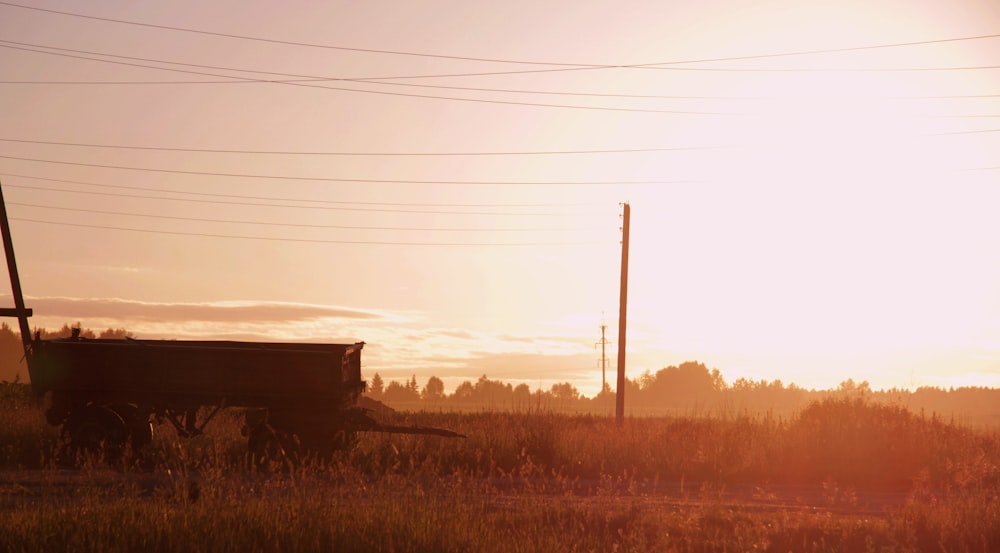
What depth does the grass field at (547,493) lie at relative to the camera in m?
10.0

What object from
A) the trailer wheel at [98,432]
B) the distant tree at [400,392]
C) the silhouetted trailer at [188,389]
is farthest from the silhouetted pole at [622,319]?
the distant tree at [400,392]

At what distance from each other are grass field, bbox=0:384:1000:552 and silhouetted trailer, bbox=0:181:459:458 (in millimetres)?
843

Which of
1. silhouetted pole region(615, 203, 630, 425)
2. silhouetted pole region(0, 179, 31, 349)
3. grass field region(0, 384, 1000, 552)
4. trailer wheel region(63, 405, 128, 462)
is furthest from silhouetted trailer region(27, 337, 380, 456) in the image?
silhouetted pole region(615, 203, 630, 425)

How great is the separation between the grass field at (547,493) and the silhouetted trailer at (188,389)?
843 millimetres

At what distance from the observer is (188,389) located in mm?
17547

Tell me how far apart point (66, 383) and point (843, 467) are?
50.8 ft

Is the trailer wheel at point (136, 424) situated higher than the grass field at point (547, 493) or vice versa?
the trailer wheel at point (136, 424)

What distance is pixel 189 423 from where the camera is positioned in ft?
59.3

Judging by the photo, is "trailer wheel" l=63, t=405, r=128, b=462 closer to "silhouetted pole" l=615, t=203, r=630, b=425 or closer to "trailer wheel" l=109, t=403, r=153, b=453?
"trailer wheel" l=109, t=403, r=153, b=453

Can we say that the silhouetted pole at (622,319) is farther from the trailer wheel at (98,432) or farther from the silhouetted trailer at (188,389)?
the trailer wheel at (98,432)

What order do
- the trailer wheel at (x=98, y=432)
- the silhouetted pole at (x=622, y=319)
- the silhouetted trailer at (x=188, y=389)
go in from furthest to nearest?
the silhouetted pole at (x=622, y=319) < the silhouetted trailer at (x=188, y=389) < the trailer wheel at (x=98, y=432)

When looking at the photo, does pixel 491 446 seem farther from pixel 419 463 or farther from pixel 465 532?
pixel 465 532

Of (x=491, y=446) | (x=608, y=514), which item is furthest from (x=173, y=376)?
(x=608, y=514)

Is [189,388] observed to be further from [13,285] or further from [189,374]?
[13,285]
